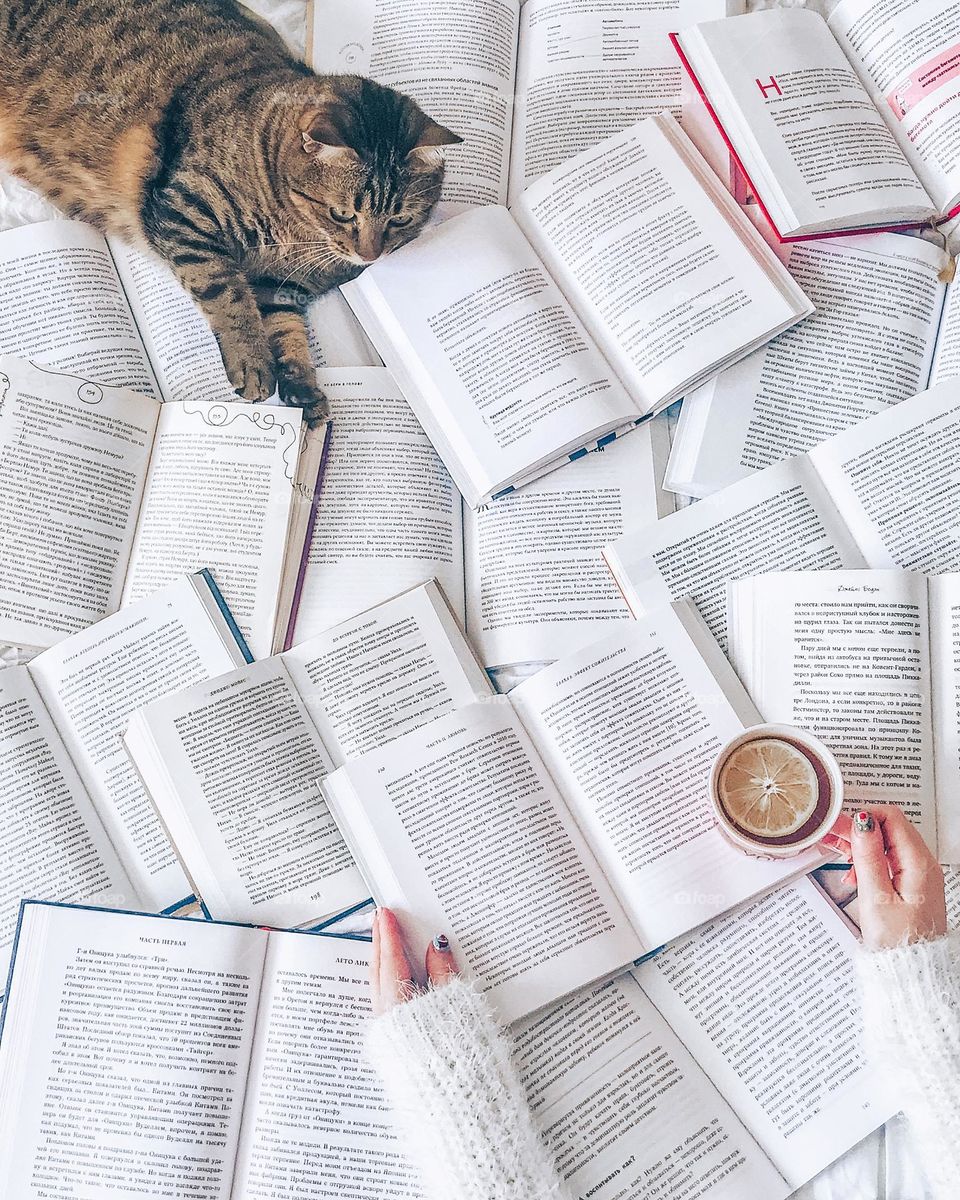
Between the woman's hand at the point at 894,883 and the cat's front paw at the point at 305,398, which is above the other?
the cat's front paw at the point at 305,398

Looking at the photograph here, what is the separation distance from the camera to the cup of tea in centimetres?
90

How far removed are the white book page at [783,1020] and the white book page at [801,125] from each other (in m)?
0.76

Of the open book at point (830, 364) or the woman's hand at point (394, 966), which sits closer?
the woman's hand at point (394, 966)

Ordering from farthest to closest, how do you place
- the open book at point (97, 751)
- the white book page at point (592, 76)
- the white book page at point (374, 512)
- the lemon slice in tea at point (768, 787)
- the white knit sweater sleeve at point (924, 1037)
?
the white book page at point (592, 76) → the white book page at point (374, 512) → the open book at point (97, 751) → the lemon slice in tea at point (768, 787) → the white knit sweater sleeve at point (924, 1037)

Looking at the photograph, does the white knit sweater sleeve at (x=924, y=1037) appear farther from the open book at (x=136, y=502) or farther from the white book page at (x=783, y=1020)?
the open book at (x=136, y=502)

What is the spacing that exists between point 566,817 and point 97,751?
506 millimetres

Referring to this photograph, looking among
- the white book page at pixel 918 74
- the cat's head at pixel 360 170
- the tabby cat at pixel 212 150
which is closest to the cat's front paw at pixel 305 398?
the tabby cat at pixel 212 150

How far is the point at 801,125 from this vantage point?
3.83 ft

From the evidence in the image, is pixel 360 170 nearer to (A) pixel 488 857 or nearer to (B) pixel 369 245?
(B) pixel 369 245

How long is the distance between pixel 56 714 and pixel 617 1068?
2.25 feet

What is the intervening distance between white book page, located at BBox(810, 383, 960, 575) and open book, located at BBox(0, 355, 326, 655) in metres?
0.60

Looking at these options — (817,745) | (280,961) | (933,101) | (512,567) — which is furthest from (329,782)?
(933,101)

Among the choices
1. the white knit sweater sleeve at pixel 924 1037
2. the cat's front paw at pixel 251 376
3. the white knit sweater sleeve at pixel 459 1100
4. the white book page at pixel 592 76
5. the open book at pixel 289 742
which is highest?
the white book page at pixel 592 76

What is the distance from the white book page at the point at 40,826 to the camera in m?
1.01
